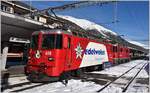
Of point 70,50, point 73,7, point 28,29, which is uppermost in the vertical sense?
point 73,7

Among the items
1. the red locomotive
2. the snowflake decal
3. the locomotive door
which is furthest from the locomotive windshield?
the snowflake decal

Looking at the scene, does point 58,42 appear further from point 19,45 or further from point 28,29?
point 19,45

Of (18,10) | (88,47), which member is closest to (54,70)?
(88,47)

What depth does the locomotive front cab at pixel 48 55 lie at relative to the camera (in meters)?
14.3

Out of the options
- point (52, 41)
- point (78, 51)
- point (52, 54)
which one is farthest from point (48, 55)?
point (78, 51)

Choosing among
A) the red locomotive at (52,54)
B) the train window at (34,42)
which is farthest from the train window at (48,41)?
the train window at (34,42)

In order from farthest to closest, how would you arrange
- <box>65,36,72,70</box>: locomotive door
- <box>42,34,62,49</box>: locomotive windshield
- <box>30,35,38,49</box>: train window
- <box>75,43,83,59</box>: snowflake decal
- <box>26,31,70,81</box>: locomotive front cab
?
<box>75,43,83,59</box>: snowflake decal → <box>30,35,38,49</box>: train window → <box>65,36,72,70</box>: locomotive door → <box>42,34,62,49</box>: locomotive windshield → <box>26,31,70,81</box>: locomotive front cab

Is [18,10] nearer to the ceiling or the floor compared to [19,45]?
nearer to the ceiling

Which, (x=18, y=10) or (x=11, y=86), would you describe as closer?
(x=11, y=86)

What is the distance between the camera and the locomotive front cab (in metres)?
14.3

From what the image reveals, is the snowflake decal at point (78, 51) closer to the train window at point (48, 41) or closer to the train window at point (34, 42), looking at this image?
the train window at point (48, 41)

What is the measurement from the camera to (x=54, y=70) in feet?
46.6

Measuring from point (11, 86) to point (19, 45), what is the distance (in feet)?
54.7

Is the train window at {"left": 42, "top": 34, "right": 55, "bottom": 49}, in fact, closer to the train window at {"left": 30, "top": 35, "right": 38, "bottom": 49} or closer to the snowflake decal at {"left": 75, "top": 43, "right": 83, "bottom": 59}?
the train window at {"left": 30, "top": 35, "right": 38, "bottom": 49}
